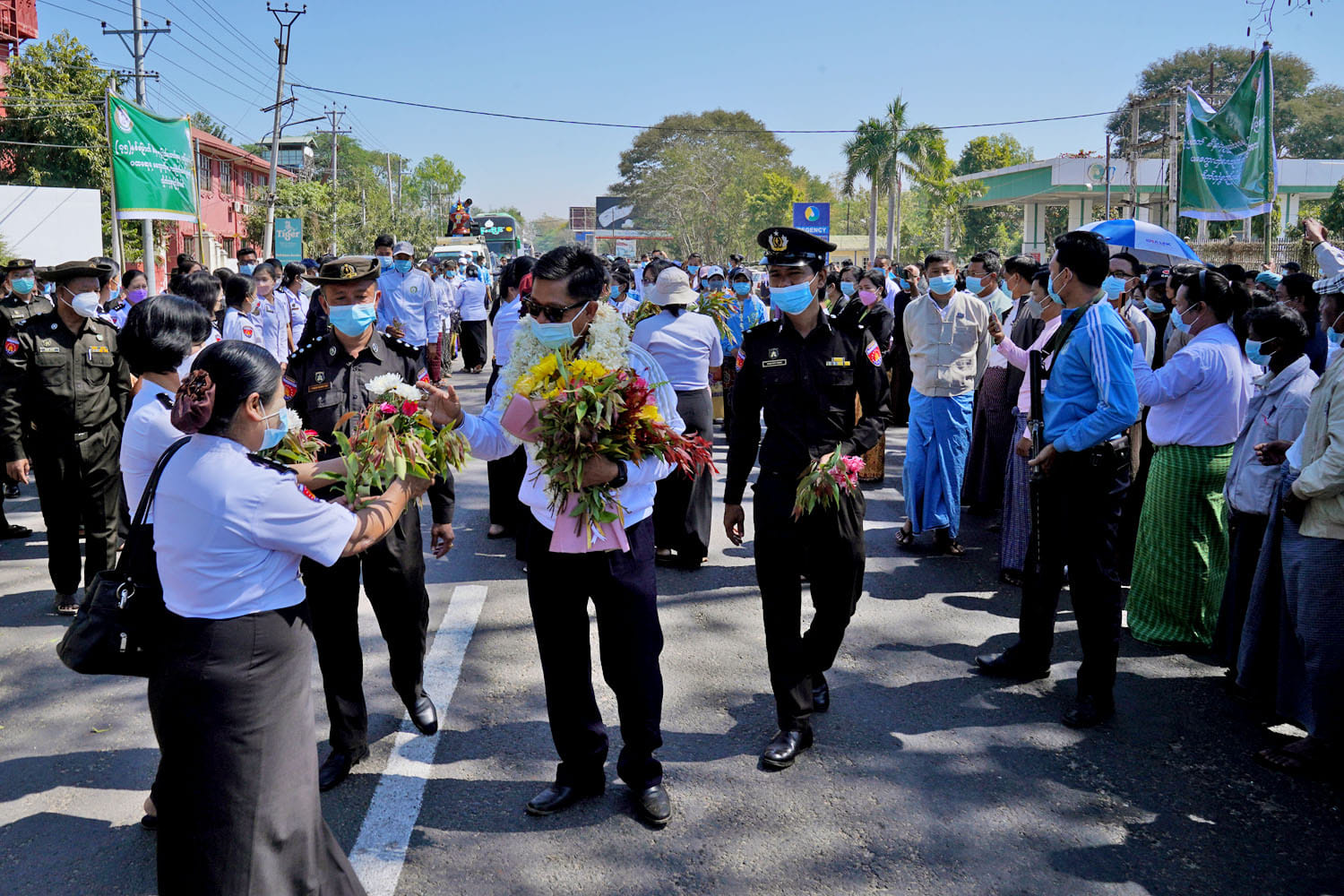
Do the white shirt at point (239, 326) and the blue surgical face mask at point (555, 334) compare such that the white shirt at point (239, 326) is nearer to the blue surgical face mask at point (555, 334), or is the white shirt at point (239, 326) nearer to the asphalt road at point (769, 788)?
the asphalt road at point (769, 788)

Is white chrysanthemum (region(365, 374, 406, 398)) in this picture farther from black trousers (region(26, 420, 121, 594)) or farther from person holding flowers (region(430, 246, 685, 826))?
black trousers (region(26, 420, 121, 594))

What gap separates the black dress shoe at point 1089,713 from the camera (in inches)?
186

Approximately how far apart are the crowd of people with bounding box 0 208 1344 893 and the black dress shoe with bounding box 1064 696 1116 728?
1 cm

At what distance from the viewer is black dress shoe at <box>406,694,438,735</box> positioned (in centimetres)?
460

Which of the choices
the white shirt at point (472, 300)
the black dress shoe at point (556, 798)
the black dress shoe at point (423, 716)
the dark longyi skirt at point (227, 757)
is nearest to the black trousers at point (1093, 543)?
the black dress shoe at point (556, 798)

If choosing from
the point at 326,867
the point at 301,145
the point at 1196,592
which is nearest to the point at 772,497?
the point at 326,867

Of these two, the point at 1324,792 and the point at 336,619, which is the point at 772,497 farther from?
the point at 1324,792

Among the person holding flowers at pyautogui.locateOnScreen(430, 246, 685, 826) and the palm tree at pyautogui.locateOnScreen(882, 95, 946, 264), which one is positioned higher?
the palm tree at pyautogui.locateOnScreen(882, 95, 946, 264)

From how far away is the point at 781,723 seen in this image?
445 cm

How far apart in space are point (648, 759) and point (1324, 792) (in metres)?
2.76

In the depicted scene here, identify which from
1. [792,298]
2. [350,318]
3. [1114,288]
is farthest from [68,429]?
[1114,288]

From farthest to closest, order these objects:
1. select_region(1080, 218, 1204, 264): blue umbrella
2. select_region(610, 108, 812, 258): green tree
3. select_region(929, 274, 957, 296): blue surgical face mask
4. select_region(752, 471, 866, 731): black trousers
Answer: select_region(610, 108, 812, 258): green tree, select_region(1080, 218, 1204, 264): blue umbrella, select_region(929, 274, 957, 296): blue surgical face mask, select_region(752, 471, 866, 731): black trousers

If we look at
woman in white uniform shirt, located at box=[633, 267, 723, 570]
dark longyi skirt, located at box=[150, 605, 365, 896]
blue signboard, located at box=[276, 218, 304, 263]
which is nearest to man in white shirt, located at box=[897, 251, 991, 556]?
woman in white uniform shirt, located at box=[633, 267, 723, 570]

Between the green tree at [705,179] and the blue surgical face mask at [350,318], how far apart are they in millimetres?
80353
